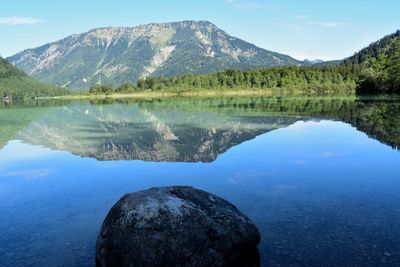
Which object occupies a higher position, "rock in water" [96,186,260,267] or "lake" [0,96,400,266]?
"rock in water" [96,186,260,267]

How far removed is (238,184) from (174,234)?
11.4m

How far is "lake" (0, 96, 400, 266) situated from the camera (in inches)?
552

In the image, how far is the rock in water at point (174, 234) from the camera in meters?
11.8

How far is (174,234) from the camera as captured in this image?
1204cm

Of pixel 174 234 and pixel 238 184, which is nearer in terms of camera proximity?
pixel 174 234

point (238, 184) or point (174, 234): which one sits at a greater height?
point (174, 234)

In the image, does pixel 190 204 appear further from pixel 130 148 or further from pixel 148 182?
pixel 130 148

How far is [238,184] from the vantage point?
2300 centimetres

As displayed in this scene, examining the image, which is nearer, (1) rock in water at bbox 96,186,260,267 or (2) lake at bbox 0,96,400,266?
(1) rock in water at bbox 96,186,260,267

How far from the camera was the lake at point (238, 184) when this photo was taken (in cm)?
1403

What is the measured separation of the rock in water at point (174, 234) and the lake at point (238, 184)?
106 centimetres

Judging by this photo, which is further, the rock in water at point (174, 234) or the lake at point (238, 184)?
the lake at point (238, 184)

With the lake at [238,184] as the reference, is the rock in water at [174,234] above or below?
above

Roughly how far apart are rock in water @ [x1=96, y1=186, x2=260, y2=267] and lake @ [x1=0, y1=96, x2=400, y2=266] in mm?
1061
